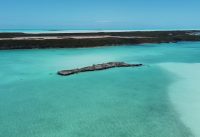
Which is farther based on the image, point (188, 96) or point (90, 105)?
point (188, 96)

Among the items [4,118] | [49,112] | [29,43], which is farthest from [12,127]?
[29,43]

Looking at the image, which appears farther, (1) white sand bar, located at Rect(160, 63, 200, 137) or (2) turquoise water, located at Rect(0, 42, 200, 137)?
(1) white sand bar, located at Rect(160, 63, 200, 137)

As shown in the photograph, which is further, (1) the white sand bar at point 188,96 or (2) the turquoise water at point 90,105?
(1) the white sand bar at point 188,96

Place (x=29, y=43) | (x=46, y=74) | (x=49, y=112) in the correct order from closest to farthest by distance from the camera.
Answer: (x=49, y=112)
(x=46, y=74)
(x=29, y=43)

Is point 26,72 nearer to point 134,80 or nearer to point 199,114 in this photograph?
point 134,80
